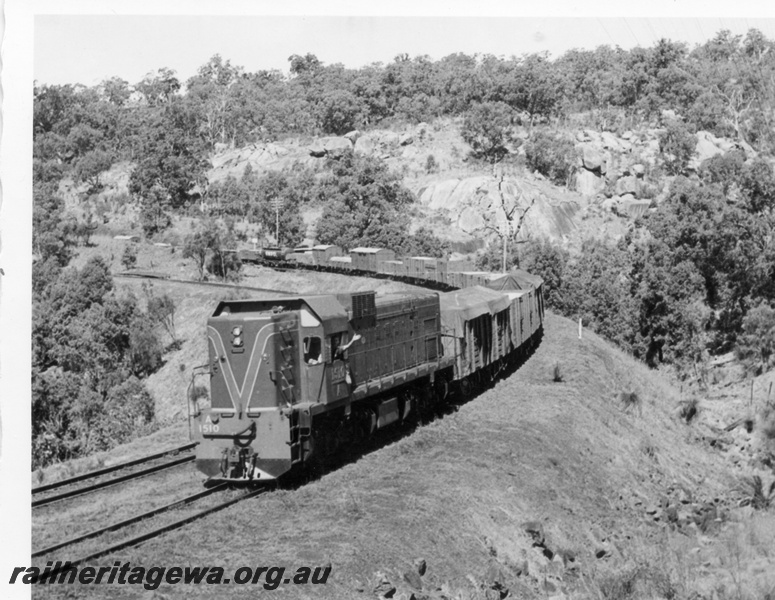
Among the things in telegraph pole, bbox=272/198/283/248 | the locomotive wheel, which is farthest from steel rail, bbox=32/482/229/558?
telegraph pole, bbox=272/198/283/248

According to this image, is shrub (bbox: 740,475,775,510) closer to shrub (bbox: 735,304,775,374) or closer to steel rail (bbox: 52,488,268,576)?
steel rail (bbox: 52,488,268,576)

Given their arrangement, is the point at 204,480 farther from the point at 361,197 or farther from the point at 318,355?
the point at 361,197

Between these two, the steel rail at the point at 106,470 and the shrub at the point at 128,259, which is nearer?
the steel rail at the point at 106,470

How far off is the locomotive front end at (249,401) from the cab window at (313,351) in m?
0.41

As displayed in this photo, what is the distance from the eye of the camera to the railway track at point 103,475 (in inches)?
635

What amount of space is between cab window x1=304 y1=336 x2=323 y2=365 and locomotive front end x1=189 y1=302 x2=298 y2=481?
415 millimetres

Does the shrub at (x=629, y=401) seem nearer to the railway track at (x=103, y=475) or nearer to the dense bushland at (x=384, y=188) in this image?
the dense bushland at (x=384, y=188)

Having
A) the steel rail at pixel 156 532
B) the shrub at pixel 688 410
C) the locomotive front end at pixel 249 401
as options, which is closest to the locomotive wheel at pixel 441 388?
the locomotive front end at pixel 249 401

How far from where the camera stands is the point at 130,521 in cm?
1411

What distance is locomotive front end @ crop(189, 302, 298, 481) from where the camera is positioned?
50.1 ft

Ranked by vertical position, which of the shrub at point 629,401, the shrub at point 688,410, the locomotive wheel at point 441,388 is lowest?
the shrub at point 688,410

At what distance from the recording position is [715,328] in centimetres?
5741

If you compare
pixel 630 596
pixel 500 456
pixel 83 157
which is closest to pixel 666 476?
pixel 500 456

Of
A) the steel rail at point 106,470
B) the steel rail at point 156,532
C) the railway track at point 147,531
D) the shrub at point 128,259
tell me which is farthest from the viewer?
the shrub at point 128,259
